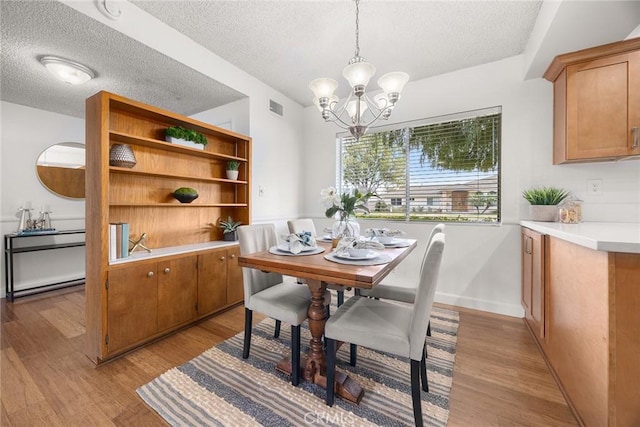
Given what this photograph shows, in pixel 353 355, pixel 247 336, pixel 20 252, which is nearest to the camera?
pixel 353 355

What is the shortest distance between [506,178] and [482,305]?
133cm

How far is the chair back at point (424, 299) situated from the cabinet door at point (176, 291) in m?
1.92

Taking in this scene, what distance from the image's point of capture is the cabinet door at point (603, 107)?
6.10ft

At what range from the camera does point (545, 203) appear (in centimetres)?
226

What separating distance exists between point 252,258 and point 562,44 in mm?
2751

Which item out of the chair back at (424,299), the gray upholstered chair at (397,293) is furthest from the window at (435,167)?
the chair back at (424,299)

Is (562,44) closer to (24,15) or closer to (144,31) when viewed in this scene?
(144,31)

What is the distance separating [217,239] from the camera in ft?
10.0

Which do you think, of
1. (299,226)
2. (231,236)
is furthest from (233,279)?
(299,226)

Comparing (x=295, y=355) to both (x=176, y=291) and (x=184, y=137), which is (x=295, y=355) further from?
(x=184, y=137)

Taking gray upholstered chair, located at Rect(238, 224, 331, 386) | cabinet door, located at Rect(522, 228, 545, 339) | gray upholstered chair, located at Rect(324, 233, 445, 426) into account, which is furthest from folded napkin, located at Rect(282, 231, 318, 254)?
cabinet door, located at Rect(522, 228, 545, 339)

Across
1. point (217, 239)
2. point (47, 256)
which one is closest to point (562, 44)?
point (217, 239)

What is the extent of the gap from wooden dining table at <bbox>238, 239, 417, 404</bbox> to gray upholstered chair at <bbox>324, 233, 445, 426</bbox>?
134mm

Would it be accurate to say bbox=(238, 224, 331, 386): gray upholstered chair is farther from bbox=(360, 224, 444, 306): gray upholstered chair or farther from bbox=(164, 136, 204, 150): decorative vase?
bbox=(164, 136, 204, 150): decorative vase
